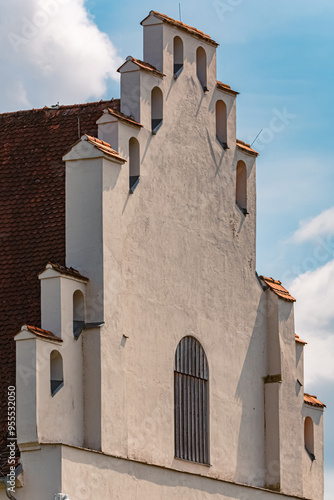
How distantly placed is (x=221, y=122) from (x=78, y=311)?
7627 mm

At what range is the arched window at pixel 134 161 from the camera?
35.2 m

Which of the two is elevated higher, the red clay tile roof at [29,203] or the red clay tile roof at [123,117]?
the red clay tile roof at [123,117]

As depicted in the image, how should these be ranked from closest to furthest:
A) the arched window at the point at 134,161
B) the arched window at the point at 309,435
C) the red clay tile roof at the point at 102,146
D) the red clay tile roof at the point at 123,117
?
1. the red clay tile roof at the point at 102,146
2. the red clay tile roof at the point at 123,117
3. the arched window at the point at 134,161
4. the arched window at the point at 309,435

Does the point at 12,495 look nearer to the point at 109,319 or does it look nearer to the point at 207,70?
the point at 109,319

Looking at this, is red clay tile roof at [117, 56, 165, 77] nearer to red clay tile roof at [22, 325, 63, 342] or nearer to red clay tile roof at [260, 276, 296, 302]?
red clay tile roof at [260, 276, 296, 302]

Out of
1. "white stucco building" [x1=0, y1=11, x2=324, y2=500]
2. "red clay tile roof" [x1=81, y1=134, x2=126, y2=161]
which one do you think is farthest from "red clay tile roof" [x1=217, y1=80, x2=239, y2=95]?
"red clay tile roof" [x1=81, y1=134, x2=126, y2=161]

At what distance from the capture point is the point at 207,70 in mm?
38344

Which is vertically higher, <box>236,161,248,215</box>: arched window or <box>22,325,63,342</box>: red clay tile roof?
<box>236,161,248,215</box>: arched window

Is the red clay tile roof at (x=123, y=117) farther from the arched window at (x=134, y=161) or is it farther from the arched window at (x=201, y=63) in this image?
the arched window at (x=201, y=63)

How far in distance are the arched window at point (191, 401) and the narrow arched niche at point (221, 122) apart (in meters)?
4.95

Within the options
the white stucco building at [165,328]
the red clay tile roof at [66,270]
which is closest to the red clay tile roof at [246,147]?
the white stucco building at [165,328]

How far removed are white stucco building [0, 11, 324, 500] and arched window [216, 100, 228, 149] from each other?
0.10 feet

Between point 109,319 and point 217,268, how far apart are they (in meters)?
5.05

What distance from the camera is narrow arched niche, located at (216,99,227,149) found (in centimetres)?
3872
